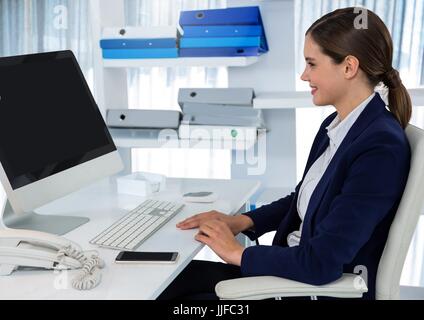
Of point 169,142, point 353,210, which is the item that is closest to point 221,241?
point 353,210

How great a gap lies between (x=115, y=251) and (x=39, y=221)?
0.34m

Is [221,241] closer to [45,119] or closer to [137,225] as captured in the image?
[137,225]

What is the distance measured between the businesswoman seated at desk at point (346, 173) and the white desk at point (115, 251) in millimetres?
106

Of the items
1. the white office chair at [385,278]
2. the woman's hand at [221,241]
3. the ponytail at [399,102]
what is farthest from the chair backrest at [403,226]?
the woman's hand at [221,241]

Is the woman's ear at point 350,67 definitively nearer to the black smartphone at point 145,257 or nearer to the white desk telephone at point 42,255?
the black smartphone at point 145,257

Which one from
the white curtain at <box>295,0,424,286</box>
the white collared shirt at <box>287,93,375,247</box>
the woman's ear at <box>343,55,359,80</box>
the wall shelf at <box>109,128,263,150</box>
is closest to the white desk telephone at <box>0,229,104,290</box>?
the white collared shirt at <box>287,93,375,247</box>

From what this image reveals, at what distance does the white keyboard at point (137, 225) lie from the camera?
4.50 ft

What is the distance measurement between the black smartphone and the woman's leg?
368 millimetres

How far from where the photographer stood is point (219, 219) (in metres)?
1.59

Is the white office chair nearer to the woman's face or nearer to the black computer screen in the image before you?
the woman's face

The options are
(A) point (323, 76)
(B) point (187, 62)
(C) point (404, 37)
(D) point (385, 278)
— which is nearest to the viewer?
(D) point (385, 278)

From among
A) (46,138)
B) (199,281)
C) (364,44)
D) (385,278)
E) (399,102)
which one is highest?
(364,44)

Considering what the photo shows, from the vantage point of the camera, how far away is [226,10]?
232 centimetres
